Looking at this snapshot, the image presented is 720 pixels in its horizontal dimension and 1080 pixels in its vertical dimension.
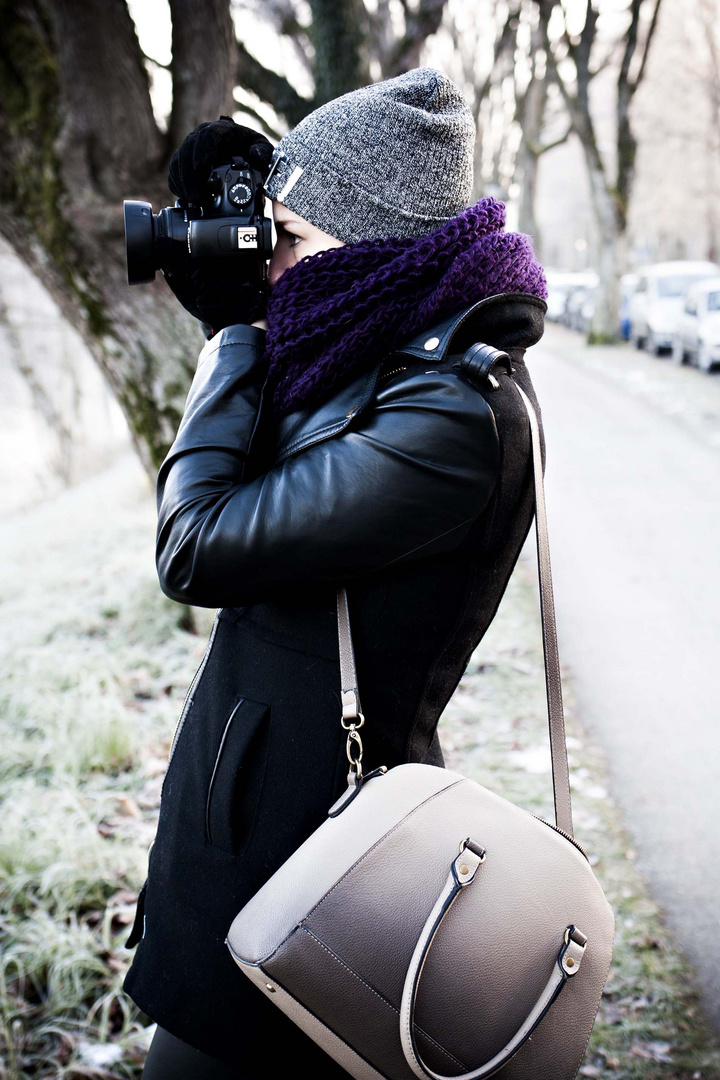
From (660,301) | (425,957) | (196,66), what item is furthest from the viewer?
(660,301)

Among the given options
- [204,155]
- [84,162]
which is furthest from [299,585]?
[84,162]

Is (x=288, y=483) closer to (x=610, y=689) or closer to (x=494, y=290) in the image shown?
(x=494, y=290)

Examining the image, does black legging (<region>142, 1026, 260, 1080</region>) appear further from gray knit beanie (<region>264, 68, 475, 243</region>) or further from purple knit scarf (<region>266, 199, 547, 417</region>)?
gray knit beanie (<region>264, 68, 475, 243</region>)

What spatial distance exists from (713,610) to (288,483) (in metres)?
5.00

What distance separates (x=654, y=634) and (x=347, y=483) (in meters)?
4.53

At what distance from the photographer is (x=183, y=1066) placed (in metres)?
1.39

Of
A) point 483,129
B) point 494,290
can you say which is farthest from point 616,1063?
point 483,129

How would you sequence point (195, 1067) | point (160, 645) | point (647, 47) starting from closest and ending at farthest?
point (195, 1067) < point (160, 645) < point (647, 47)

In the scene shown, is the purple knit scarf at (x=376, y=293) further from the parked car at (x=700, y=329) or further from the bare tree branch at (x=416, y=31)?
the parked car at (x=700, y=329)

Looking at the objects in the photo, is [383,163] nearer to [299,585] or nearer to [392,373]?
[392,373]

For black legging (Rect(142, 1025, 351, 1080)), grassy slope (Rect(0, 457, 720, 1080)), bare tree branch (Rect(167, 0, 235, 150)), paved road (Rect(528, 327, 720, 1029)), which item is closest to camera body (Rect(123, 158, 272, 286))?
black legging (Rect(142, 1025, 351, 1080))

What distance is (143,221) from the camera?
1518 millimetres

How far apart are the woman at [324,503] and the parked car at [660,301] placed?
17.7 metres

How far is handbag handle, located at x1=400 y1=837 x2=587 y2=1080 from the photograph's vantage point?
1078 mm
